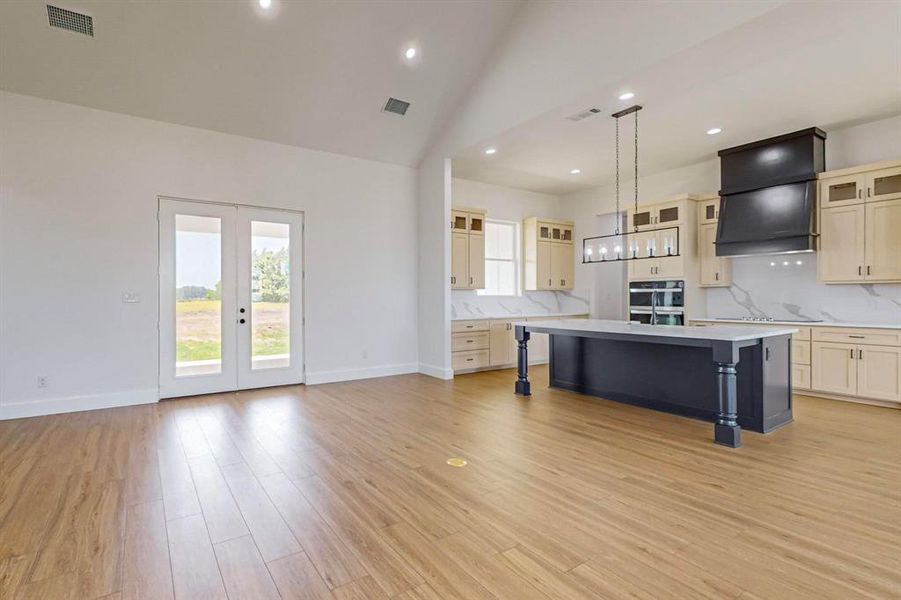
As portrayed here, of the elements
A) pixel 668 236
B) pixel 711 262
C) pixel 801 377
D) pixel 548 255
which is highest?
pixel 668 236

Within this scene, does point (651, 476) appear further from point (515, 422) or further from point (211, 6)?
point (211, 6)

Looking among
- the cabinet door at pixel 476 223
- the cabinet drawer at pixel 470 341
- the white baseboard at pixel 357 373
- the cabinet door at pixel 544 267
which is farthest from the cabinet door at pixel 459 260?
the cabinet door at pixel 544 267

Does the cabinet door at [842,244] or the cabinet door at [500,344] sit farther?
the cabinet door at [500,344]

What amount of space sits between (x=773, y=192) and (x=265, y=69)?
625 cm

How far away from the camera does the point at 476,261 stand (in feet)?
25.0

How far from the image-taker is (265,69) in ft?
16.3

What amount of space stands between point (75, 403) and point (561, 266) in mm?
7415

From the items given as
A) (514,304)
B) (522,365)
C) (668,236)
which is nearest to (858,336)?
(668,236)

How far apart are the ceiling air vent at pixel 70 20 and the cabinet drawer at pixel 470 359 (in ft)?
17.8

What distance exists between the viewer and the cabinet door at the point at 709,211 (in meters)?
6.54

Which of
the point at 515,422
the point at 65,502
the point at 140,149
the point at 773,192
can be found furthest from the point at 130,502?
the point at 773,192

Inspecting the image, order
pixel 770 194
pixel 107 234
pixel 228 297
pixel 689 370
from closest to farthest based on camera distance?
pixel 689 370, pixel 107 234, pixel 228 297, pixel 770 194

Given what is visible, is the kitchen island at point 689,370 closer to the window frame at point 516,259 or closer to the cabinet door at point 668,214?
the cabinet door at point 668,214

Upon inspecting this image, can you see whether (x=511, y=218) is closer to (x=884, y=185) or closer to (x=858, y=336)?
(x=884, y=185)
